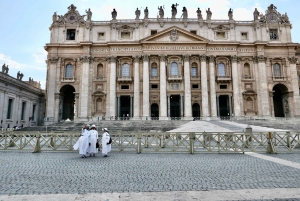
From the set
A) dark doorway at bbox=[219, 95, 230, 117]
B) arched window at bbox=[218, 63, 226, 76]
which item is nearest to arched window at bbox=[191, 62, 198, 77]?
arched window at bbox=[218, 63, 226, 76]

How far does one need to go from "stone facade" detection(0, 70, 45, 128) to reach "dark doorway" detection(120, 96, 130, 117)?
55.3ft

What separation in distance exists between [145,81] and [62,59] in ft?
51.9

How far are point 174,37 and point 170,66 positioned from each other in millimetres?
5095

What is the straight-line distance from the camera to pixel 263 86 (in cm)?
3734

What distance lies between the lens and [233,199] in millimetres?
4270

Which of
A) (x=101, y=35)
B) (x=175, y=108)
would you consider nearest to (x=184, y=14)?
(x=101, y=35)

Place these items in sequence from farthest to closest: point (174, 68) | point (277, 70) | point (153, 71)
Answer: point (277, 70) < point (153, 71) < point (174, 68)

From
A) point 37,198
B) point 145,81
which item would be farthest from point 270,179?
point 145,81

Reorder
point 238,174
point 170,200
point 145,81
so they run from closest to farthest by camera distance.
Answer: point 170,200, point 238,174, point 145,81

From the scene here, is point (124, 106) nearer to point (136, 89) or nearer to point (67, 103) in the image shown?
point (136, 89)

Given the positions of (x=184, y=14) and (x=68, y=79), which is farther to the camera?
(x=184, y=14)

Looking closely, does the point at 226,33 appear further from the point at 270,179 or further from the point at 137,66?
the point at 270,179

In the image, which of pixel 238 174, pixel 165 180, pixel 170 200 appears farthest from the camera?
pixel 238 174

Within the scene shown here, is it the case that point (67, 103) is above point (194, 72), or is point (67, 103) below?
below
